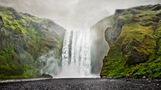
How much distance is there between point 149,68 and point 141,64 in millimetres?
13324

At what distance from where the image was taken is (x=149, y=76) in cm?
17412

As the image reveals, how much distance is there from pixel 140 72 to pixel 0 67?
9338cm

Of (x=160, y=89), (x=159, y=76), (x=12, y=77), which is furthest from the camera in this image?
(x=12, y=77)

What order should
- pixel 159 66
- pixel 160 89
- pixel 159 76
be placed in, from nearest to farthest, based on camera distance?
1. pixel 160 89
2. pixel 159 76
3. pixel 159 66

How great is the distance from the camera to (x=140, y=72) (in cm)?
18338

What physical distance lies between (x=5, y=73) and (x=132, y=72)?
278ft

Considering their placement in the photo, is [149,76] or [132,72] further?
[132,72]

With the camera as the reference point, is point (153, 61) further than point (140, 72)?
Yes

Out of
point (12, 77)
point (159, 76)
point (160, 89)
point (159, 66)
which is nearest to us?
point (160, 89)

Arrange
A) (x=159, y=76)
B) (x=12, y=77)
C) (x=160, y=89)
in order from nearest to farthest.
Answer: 1. (x=160, y=89)
2. (x=159, y=76)
3. (x=12, y=77)

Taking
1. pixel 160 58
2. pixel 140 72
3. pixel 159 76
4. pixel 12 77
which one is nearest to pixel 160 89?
pixel 159 76

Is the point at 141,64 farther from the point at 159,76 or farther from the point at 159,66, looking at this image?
the point at 159,76

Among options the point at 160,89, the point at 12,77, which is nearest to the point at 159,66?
the point at 12,77

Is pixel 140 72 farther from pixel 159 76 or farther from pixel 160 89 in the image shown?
pixel 160 89
